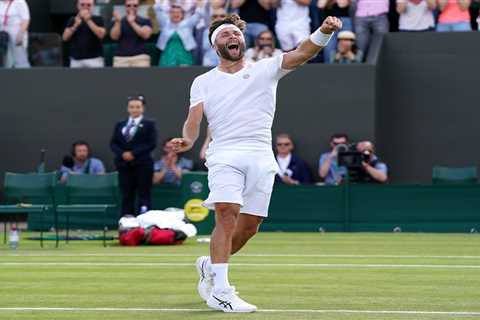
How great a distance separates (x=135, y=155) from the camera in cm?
2152

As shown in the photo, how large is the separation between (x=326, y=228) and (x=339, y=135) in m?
2.42

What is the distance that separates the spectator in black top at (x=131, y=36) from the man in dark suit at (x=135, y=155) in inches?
115

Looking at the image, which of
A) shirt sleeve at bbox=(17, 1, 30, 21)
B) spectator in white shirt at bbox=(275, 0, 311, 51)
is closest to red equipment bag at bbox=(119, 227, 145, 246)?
spectator in white shirt at bbox=(275, 0, 311, 51)

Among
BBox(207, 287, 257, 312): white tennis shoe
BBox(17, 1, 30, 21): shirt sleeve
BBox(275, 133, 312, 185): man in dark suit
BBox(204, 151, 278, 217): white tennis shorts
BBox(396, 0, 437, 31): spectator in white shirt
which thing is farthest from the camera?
BBox(17, 1, 30, 21): shirt sleeve

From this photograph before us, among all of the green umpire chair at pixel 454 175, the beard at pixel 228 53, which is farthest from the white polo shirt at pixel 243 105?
the green umpire chair at pixel 454 175

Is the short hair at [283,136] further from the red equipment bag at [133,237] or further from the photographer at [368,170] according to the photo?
the red equipment bag at [133,237]

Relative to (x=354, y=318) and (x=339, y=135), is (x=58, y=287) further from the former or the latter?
A: (x=339, y=135)

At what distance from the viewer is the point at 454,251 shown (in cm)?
1617

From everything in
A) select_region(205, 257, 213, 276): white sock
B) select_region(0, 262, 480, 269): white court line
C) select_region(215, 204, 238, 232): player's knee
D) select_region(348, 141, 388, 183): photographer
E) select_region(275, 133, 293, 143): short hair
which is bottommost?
select_region(348, 141, 388, 183): photographer

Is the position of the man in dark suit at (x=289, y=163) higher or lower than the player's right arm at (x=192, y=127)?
lower

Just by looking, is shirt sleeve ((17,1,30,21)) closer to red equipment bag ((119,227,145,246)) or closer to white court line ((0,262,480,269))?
red equipment bag ((119,227,145,246))

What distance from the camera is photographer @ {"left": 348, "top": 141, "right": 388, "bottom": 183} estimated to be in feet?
71.4

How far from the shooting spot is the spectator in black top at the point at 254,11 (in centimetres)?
2394

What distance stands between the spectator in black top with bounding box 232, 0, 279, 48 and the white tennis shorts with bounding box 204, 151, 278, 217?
14.3 meters
